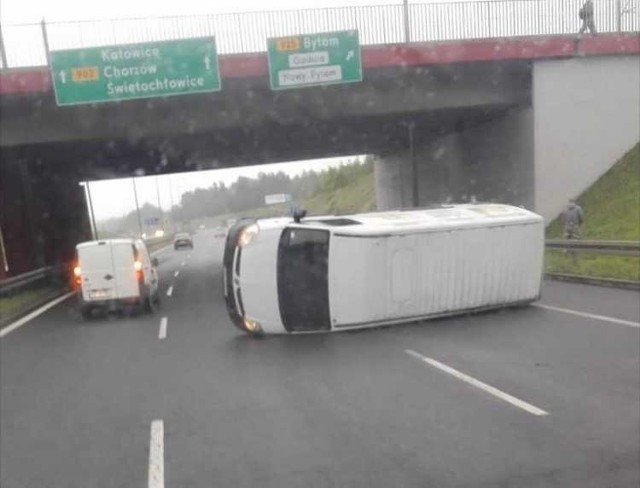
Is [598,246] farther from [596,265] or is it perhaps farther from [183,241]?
[183,241]

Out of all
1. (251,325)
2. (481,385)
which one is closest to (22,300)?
(251,325)

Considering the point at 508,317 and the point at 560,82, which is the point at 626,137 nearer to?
the point at 560,82

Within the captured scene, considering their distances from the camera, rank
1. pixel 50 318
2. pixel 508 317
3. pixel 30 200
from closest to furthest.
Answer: pixel 508 317, pixel 50 318, pixel 30 200

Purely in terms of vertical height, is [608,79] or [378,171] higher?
[608,79]

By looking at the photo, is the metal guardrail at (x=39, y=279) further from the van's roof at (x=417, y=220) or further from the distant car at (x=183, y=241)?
the distant car at (x=183, y=241)

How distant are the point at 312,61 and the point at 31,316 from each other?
10.3m

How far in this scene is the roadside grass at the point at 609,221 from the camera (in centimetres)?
1778

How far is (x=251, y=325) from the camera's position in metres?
12.0

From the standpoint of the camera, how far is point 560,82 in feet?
75.8

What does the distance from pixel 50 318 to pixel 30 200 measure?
11.0 m

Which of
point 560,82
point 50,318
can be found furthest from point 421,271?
point 560,82

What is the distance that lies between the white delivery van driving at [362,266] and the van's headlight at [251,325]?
0.02 metres

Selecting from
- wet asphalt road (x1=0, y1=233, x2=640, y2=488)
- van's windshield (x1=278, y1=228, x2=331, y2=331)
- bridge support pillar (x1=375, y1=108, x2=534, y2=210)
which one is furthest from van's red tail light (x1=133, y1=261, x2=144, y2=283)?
bridge support pillar (x1=375, y1=108, x2=534, y2=210)

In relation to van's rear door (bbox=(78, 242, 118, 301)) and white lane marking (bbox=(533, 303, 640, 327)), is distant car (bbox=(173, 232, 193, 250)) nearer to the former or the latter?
van's rear door (bbox=(78, 242, 118, 301))
